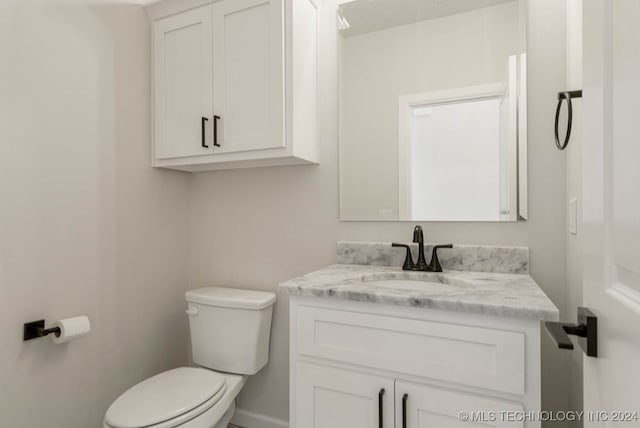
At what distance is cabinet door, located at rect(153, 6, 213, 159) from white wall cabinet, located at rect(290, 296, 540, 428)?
3.26ft

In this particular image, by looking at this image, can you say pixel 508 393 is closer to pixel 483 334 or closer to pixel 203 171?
pixel 483 334

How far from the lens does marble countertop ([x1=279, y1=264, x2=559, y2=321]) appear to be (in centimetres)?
83

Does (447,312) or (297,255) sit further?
(297,255)

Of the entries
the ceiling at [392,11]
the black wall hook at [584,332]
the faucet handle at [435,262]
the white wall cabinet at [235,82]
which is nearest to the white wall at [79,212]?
the white wall cabinet at [235,82]

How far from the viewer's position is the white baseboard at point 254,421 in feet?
5.54

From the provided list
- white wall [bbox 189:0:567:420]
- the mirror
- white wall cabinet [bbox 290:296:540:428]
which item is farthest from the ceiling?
white wall cabinet [bbox 290:296:540:428]

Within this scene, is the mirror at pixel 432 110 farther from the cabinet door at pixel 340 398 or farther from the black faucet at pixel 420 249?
the cabinet door at pixel 340 398

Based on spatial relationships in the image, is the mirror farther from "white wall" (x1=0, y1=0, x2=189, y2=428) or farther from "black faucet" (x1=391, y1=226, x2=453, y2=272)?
"white wall" (x1=0, y1=0, x2=189, y2=428)

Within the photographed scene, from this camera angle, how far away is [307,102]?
149cm

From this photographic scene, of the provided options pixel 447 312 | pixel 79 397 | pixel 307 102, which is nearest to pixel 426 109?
pixel 307 102

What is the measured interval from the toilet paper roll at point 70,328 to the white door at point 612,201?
1589mm

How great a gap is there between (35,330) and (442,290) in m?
1.50

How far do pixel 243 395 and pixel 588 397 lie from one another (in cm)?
166

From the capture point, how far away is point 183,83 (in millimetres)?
1574
